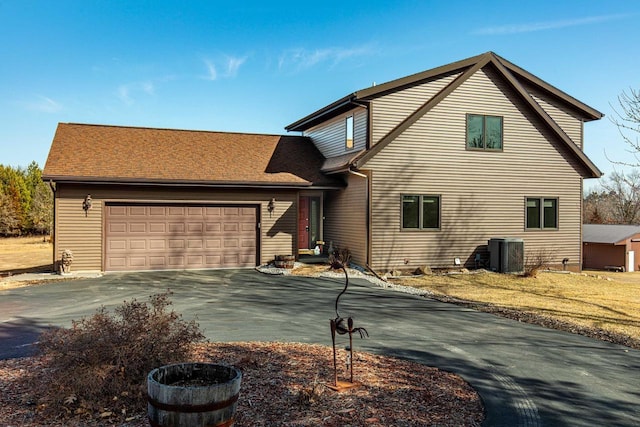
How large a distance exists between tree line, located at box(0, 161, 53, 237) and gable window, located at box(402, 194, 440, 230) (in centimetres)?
3273

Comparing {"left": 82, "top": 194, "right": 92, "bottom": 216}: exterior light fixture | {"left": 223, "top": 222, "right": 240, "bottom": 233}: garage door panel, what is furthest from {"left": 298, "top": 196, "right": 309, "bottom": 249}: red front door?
{"left": 82, "top": 194, "right": 92, "bottom": 216}: exterior light fixture

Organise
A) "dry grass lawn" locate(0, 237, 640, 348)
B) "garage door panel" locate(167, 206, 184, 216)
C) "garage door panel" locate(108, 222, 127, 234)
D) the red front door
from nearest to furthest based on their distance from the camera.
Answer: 1. "dry grass lawn" locate(0, 237, 640, 348)
2. "garage door panel" locate(108, 222, 127, 234)
3. "garage door panel" locate(167, 206, 184, 216)
4. the red front door

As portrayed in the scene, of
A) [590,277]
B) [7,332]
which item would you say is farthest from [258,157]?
[590,277]

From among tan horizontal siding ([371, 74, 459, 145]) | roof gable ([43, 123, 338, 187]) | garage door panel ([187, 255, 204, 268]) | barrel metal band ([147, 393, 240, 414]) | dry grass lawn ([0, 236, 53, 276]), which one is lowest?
dry grass lawn ([0, 236, 53, 276])

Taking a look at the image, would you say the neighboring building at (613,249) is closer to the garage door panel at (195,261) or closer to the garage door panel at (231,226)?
the garage door panel at (231,226)

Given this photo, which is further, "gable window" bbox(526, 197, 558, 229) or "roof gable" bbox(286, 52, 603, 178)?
"gable window" bbox(526, 197, 558, 229)

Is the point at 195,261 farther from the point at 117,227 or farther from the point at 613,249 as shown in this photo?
the point at 613,249

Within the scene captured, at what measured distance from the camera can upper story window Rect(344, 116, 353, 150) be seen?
17406mm

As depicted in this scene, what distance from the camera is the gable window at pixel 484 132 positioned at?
675 inches

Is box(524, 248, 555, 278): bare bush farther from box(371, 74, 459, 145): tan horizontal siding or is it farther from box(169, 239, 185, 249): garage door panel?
box(169, 239, 185, 249): garage door panel

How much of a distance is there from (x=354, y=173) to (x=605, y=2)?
8.79 m

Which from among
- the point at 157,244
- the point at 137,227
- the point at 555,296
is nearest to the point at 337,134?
the point at 157,244

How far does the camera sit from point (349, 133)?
57.7 ft

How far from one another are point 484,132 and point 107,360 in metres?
16.0
